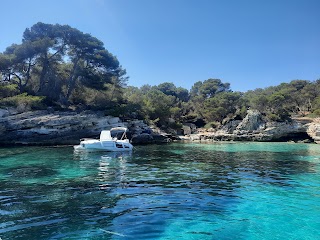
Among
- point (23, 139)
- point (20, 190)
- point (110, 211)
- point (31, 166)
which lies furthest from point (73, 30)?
point (110, 211)

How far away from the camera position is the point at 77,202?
9.55m

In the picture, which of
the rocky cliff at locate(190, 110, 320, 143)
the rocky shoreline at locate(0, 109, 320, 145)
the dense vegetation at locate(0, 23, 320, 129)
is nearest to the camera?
the rocky shoreline at locate(0, 109, 320, 145)

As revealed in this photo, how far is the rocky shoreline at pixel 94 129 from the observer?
3638 cm

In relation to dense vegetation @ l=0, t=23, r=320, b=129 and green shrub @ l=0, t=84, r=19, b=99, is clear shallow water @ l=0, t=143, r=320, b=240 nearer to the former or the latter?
green shrub @ l=0, t=84, r=19, b=99

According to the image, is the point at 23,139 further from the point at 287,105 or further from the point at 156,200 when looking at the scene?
the point at 287,105

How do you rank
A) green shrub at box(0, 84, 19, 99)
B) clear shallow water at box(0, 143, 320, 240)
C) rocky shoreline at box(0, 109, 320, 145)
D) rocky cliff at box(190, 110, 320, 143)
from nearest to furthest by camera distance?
clear shallow water at box(0, 143, 320, 240), rocky shoreline at box(0, 109, 320, 145), green shrub at box(0, 84, 19, 99), rocky cliff at box(190, 110, 320, 143)

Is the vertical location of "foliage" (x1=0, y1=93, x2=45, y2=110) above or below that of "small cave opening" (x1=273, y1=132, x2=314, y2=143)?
above

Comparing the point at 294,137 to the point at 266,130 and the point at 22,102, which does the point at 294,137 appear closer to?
the point at 266,130

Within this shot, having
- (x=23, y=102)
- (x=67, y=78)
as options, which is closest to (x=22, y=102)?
(x=23, y=102)

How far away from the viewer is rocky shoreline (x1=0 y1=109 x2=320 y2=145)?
36.4m

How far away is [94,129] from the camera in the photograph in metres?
39.7

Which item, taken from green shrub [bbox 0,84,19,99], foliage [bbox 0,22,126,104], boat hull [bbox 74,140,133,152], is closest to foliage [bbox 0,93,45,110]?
green shrub [bbox 0,84,19,99]

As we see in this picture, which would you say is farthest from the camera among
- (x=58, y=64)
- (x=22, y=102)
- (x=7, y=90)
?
(x=58, y=64)

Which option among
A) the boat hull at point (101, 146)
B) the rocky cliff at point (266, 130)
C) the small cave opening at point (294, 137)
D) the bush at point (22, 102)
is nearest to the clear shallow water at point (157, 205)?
the boat hull at point (101, 146)
